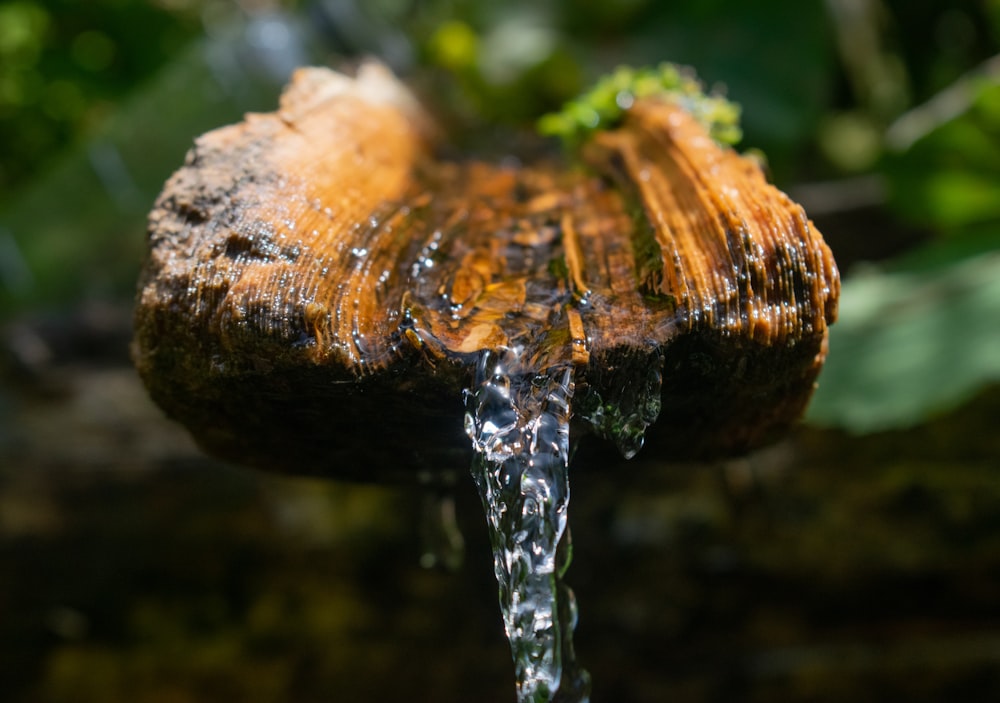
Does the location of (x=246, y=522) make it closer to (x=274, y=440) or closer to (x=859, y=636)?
(x=274, y=440)

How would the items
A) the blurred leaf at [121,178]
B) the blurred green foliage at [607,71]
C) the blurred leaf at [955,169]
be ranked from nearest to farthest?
the blurred green foliage at [607,71]
the blurred leaf at [955,169]
the blurred leaf at [121,178]

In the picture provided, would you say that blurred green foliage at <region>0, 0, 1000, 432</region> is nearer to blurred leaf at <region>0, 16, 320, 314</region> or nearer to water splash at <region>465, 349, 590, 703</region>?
blurred leaf at <region>0, 16, 320, 314</region>

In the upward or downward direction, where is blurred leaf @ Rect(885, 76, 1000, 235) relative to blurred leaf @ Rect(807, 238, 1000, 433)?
upward

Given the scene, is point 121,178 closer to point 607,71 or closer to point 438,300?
point 607,71

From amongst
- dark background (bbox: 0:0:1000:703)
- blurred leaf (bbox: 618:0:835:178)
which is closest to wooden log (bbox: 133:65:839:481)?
dark background (bbox: 0:0:1000:703)

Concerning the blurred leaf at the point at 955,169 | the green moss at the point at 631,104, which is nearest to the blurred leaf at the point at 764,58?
the blurred leaf at the point at 955,169

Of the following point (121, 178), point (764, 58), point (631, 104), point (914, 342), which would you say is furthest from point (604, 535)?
point (121, 178)

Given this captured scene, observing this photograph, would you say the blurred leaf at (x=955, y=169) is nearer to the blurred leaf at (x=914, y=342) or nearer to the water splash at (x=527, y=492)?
the blurred leaf at (x=914, y=342)
